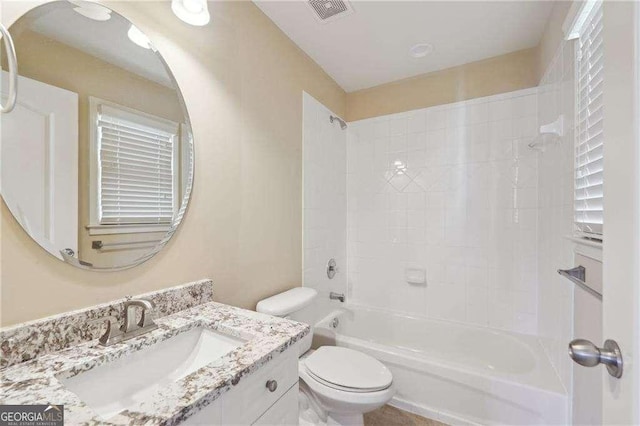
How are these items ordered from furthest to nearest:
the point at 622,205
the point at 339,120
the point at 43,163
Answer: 1. the point at 339,120
2. the point at 43,163
3. the point at 622,205

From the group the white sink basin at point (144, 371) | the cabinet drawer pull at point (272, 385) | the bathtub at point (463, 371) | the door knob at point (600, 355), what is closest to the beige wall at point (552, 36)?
the door knob at point (600, 355)

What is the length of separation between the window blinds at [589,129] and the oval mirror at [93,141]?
1.57 meters

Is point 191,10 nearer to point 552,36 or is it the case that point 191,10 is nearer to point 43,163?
point 43,163

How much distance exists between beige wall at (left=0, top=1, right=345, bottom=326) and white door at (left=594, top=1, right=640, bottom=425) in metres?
1.27

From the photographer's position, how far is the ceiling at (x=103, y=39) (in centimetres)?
82

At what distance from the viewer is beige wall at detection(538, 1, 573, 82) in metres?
1.40

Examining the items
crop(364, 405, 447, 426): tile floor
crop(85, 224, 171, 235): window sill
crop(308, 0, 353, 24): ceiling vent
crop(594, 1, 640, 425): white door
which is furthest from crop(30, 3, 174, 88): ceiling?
crop(364, 405, 447, 426): tile floor

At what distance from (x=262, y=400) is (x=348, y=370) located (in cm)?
81

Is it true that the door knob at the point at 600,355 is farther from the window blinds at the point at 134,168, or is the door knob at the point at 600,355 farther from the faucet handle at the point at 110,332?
the window blinds at the point at 134,168

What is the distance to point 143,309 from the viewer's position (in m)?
0.90

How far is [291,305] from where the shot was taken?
4.95 ft

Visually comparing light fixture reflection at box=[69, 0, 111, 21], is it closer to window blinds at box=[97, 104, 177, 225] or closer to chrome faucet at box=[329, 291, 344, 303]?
window blinds at box=[97, 104, 177, 225]

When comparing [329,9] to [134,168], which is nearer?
[134,168]

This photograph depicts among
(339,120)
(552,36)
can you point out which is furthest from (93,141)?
(552,36)
